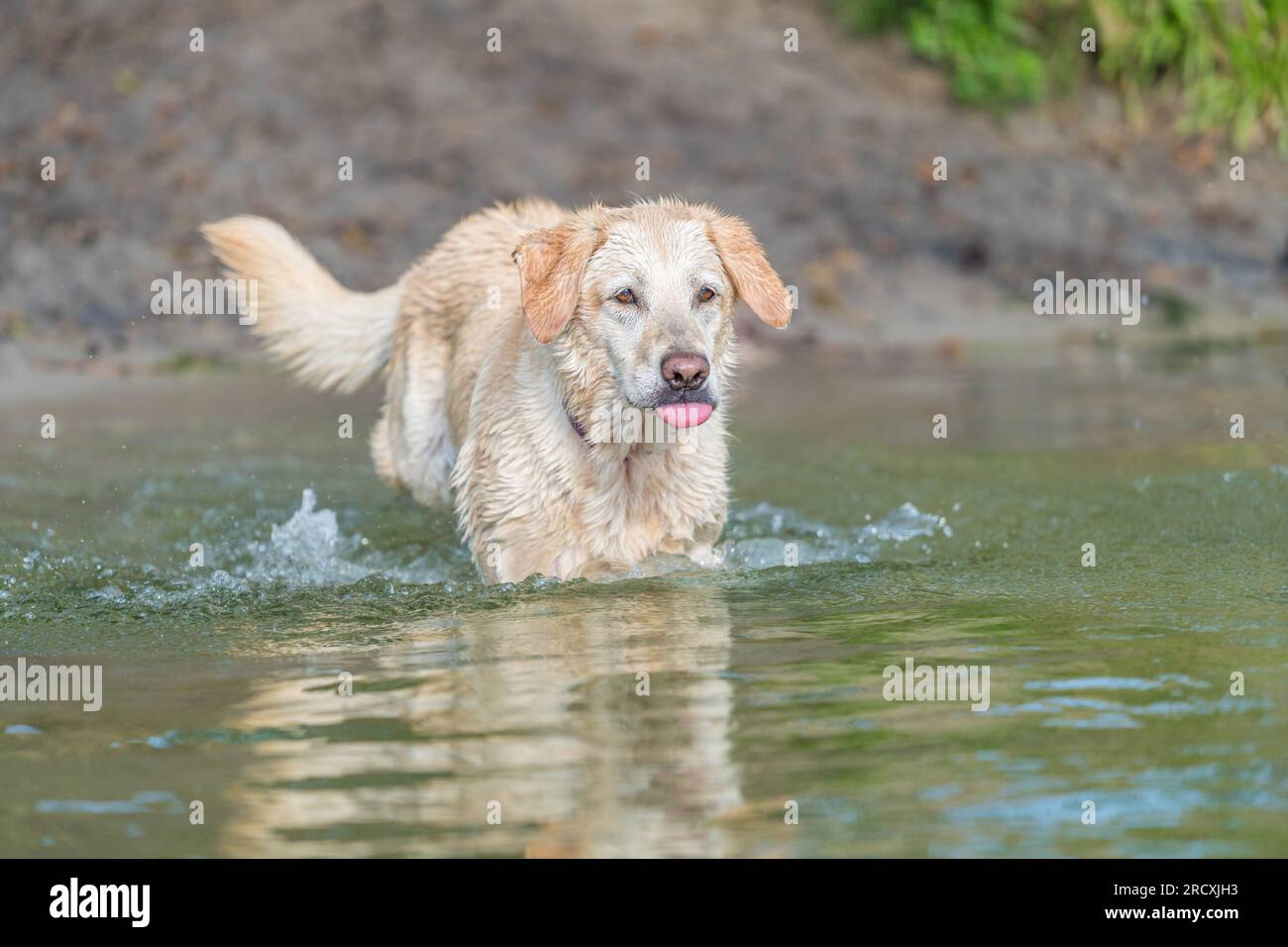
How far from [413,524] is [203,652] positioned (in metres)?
2.72

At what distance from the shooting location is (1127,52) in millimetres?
15945

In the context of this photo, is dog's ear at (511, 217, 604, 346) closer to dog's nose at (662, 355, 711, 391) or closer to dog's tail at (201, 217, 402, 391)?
dog's nose at (662, 355, 711, 391)

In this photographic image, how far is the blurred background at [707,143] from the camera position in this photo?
13273 mm

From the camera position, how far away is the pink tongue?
6.02 metres

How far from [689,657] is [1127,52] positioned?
39.8 feet

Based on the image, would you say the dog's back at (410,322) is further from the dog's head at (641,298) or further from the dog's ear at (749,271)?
the dog's ear at (749,271)

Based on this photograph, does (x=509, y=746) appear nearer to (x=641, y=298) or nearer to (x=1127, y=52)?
(x=641, y=298)

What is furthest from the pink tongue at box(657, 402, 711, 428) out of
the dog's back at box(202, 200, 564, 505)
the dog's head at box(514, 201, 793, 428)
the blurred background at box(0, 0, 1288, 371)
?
the blurred background at box(0, 0, 1288, 371)

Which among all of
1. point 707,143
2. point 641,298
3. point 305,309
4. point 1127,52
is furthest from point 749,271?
point 1127,52

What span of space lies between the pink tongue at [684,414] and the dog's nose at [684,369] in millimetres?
97

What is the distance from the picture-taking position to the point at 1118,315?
13.8m
